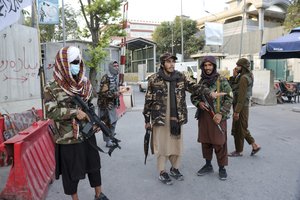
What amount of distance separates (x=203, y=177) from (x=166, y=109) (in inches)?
45.6

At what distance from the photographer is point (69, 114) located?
3.05 m

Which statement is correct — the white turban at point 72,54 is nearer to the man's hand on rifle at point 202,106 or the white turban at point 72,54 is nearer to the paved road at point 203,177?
the paved road at point 203,177

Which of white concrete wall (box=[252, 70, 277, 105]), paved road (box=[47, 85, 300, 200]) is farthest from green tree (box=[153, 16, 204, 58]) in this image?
paved road (box=[47, 85, 300, 200])

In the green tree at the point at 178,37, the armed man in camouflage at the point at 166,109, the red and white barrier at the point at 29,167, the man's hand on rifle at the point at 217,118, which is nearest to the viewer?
the red and white barrier at the point at 29,167

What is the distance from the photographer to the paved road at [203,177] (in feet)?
12.6

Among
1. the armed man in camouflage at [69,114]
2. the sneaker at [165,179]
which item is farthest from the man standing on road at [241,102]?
the armed man in camouflage at [69,114]

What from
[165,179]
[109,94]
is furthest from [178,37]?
[165,179]

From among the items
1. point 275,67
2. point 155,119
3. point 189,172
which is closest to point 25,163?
point 155,119

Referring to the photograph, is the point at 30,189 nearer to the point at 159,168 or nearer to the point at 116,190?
the point at 116,190

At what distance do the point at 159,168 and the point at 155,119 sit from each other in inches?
27.6

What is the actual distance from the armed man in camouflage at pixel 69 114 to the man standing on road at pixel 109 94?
2.60 metres

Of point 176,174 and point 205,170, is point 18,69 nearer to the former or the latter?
point 176,174

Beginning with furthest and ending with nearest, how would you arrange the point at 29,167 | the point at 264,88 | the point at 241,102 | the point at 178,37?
the point at 178,37 < the point at 264,88 < the point at 241,102 < the point at 29,167

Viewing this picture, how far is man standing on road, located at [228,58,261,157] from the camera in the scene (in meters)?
5.07
